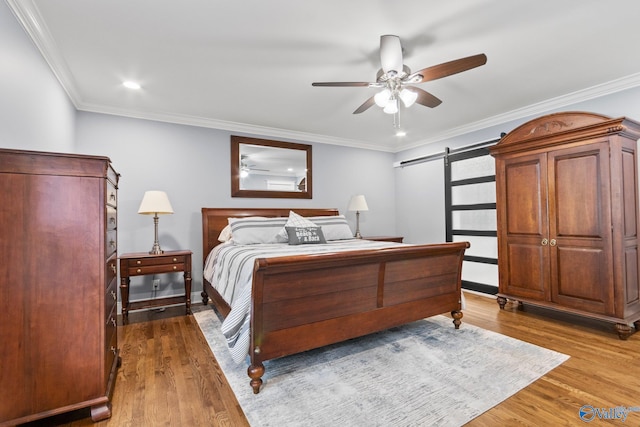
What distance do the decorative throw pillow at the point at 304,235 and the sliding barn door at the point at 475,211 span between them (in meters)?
2.22

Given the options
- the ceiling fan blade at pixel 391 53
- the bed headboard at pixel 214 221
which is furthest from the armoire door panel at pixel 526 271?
the bed headboard at pixel 214 221

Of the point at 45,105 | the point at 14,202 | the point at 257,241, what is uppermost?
the point at 45,105

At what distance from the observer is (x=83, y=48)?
90.4 inches

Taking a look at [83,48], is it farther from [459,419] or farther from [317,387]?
[459,419]

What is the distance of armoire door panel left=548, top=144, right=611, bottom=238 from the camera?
267 centimetres

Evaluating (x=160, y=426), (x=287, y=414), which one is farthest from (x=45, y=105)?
(x=287, y=414)

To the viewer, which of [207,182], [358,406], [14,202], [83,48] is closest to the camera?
[14,202]

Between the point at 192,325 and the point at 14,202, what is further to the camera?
the point at 192,325

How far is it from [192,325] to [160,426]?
5.19ft

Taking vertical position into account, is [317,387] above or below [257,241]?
below

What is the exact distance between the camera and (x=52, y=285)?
152 centimetres

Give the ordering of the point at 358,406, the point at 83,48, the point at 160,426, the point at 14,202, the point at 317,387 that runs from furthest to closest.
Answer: the point at 83,48, the point at 317,387, the point at 358,406, the point at 160,426, the point at 14,202

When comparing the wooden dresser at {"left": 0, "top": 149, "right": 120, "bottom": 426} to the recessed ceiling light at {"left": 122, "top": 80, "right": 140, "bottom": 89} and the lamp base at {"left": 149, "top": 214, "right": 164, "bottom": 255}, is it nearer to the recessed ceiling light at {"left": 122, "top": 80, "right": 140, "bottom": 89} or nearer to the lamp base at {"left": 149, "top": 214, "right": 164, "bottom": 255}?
the recessed ceiling light at {"left": 122, "top": 80, "right": 140, "bottom": 89}

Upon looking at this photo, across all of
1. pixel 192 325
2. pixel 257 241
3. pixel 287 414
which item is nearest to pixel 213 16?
pixel 257 241
